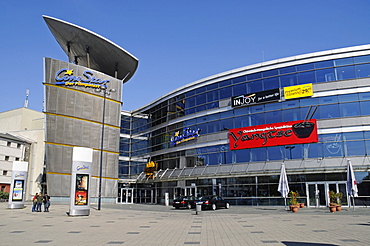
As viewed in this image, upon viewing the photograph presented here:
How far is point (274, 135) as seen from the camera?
36.2 m

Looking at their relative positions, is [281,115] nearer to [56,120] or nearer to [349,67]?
[349,67]

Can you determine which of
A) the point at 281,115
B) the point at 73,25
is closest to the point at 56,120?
the point at 73,25

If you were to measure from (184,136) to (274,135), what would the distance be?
13.4 meters

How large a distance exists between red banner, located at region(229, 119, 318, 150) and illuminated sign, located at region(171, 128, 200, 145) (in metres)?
5.87

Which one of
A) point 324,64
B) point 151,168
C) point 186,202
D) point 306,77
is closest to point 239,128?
point 306,77

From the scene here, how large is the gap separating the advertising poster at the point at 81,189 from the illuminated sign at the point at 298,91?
72.9 feet

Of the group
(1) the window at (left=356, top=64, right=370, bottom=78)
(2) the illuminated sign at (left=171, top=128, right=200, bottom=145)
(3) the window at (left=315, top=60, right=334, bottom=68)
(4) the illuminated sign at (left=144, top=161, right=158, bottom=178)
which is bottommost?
(4) the illuminated sign at (left=144, top=161, right=158, bottom=178)

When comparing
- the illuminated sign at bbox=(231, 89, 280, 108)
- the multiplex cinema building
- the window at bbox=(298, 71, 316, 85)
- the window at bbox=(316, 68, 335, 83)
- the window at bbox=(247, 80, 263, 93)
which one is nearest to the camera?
the multiplex cinema building

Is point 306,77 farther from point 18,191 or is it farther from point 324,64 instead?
point 18,191

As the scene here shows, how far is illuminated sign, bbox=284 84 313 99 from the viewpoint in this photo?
35.4m

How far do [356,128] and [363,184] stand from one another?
5.23m

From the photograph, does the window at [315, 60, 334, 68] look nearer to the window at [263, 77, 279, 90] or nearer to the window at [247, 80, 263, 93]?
the window at [263, 77, 279, 90]

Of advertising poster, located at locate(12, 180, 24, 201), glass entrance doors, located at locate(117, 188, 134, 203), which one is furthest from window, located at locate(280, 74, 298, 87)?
glass entrance doors, located at locate(117, 188, 134, 203)

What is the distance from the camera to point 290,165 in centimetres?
3488
